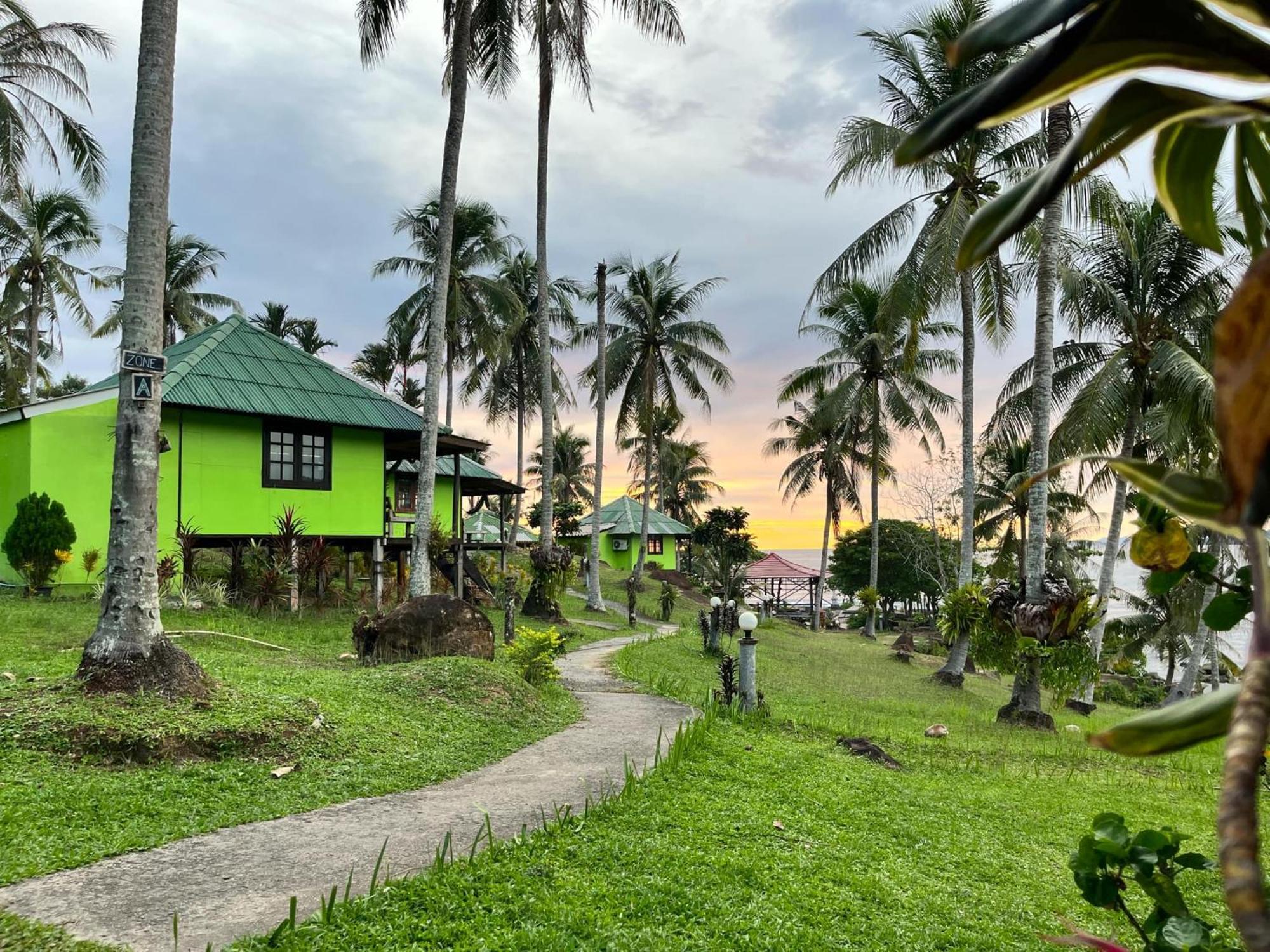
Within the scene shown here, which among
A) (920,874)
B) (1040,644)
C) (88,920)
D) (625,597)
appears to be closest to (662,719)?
(920,874)

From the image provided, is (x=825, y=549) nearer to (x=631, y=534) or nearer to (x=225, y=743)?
(x=631, y=534)

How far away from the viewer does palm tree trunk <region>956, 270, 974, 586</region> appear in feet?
55.8

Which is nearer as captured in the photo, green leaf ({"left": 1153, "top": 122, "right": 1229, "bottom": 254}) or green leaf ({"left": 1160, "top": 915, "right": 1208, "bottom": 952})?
green leaf ({"left": 1153, "top": 122, "right": 1229, "bottom": 254})

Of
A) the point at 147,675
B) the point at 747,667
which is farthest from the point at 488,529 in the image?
the point at 147,675

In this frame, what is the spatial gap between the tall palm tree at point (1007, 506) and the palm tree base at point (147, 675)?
24287 mm

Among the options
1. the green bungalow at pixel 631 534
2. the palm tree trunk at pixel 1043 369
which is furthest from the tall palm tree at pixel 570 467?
the palm tree trunk at pixel 1043 369

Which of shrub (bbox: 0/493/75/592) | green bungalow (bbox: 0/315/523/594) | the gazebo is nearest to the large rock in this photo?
green bungalow (bbox: 0/315/523/594)

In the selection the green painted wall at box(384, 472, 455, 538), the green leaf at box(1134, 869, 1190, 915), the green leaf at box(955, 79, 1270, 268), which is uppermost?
the green painted wall at box(384, 472, 455, 538)

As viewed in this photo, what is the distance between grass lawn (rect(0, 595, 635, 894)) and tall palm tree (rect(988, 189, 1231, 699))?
40.2 feet

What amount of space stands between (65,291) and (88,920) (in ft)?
98.1

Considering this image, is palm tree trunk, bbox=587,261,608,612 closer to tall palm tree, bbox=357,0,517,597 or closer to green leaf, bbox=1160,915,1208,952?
tall palm tree, bbox=357,0,517,597

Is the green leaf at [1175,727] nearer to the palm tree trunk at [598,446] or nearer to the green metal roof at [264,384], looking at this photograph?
the green metal roof at [264,384]

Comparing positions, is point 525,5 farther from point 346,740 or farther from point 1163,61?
point 1163,61

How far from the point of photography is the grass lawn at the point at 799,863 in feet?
11.2
